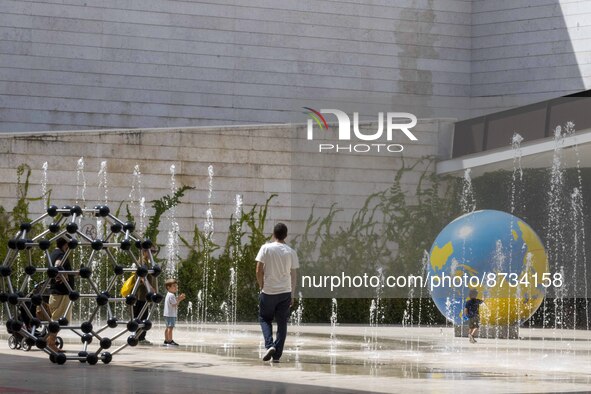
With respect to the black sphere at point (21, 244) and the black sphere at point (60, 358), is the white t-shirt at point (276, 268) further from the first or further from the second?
the black sphere at point (21, 244)

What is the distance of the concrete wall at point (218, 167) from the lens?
25.4 metres

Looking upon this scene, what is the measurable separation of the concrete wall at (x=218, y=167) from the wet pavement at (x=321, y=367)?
268 inches

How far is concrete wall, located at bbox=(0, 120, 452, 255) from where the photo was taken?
83.4 ft

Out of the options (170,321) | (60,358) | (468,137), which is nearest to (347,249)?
(468,137)

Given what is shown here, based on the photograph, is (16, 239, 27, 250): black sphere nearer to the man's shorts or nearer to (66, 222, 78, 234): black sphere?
(66, 222, 78, 234): black sphere

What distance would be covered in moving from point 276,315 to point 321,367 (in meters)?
0.88

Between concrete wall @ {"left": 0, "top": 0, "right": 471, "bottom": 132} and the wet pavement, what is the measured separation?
1101 cm

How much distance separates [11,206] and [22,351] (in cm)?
1124

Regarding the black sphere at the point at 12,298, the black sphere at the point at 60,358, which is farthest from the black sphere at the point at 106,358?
the black sphere at the point at 12,298

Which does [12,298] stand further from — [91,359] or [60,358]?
[91,359]

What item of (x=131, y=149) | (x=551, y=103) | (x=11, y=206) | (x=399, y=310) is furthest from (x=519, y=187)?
(x=11, y=206)

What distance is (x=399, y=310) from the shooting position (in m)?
25.8

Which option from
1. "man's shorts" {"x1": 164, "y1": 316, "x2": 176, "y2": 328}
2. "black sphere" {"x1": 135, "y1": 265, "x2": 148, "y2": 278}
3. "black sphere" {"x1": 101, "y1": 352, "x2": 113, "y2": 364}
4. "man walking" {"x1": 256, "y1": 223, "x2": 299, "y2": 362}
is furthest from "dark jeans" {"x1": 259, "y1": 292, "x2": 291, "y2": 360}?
"man's shorts" {"x1": 164, "y1": 316, "x2": 176, "y2": 328}

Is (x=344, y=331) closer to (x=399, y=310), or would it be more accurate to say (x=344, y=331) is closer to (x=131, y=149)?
(x=399, y=310)
